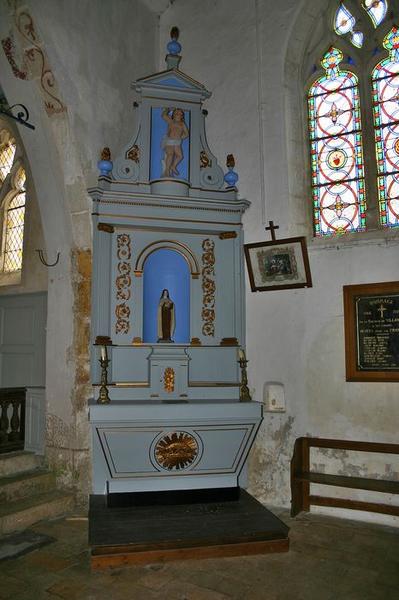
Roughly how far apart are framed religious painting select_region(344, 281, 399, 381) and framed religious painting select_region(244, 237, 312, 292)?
511 mm

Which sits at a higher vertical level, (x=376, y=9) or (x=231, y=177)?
(x=376, y=9)

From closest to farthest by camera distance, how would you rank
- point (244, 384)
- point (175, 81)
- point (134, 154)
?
point (244, 384)
point (134, 154)
point (175, 81)

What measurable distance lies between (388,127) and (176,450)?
3932 millimetres

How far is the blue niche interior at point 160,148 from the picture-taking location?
17.5 feet

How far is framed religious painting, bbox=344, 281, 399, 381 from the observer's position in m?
4.61

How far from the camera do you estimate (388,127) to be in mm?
5113

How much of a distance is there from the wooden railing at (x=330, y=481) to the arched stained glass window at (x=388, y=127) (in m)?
2.23

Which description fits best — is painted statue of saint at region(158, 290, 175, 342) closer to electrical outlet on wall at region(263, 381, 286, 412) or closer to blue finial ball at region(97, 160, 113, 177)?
electrical outlet on wall at region(263, 381, 286, 412)

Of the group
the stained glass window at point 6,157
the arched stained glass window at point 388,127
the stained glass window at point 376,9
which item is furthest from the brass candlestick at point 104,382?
the stained glass window at point 376,9

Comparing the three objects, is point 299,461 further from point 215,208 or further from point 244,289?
point 215,208

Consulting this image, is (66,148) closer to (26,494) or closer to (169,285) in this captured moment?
(169,285)

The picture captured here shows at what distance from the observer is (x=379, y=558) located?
146 inches

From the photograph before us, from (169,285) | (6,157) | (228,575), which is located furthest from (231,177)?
(6,157)

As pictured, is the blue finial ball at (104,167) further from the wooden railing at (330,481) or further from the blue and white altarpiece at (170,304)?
the wooden railing at (330,481)
